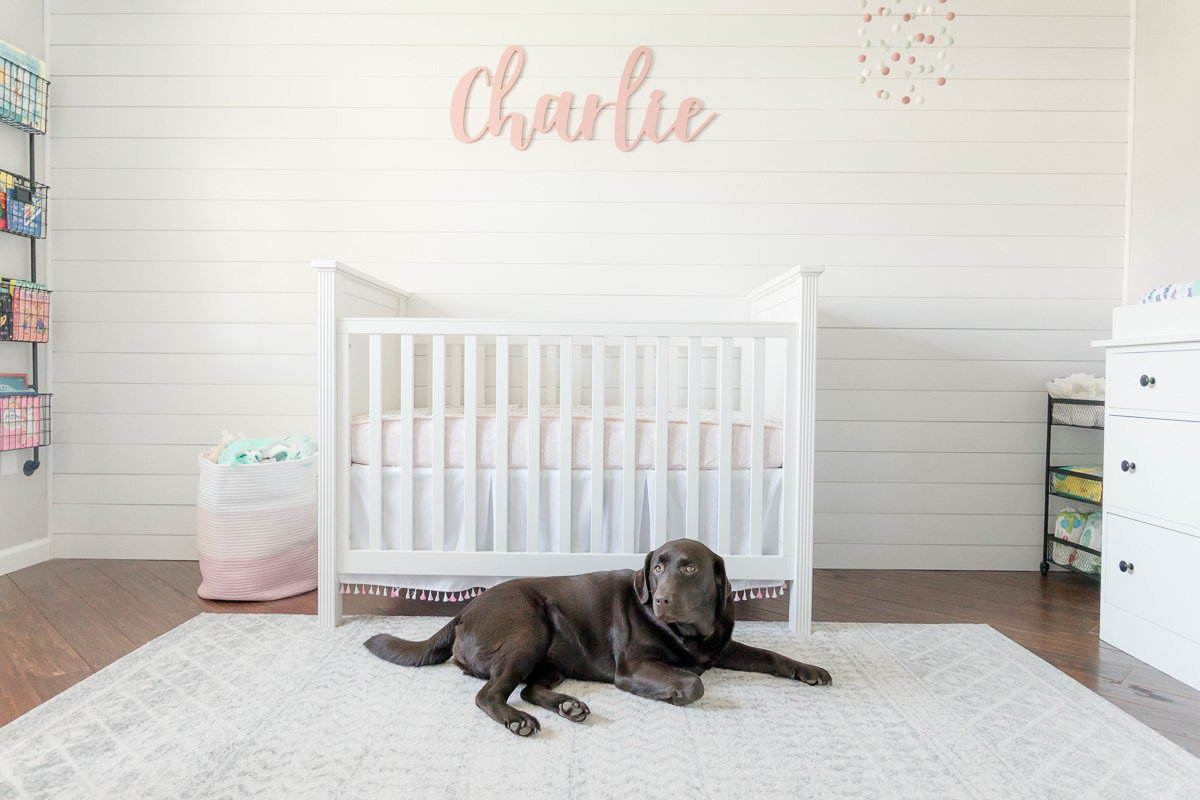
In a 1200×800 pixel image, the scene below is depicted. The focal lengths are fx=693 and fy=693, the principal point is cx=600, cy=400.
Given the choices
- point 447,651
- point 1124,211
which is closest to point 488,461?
point 447,651

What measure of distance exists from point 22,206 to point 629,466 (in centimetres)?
239

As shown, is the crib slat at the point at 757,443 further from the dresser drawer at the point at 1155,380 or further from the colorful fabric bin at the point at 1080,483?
the colorful fabric bin at the point at 1080,483

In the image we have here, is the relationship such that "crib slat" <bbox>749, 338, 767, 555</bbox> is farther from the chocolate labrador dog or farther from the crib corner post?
the crib corner post

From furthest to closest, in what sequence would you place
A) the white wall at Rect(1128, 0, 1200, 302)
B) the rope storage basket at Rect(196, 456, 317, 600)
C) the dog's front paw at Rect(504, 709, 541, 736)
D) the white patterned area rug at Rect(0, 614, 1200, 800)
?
1. the white wall at Rect(1128, 0, 1200, 302)
2. the rope storage basket at Rect(196, 456, 317, 600)
3. the dog's front paw at Rect(504, 709, 541, 736)
4. the white patterned area rug at Rect(0, 614, 1200, 800)

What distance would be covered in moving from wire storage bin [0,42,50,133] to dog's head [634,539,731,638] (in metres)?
2.70

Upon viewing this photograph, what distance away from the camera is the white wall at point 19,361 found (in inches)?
97.8

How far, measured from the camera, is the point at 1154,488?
170 cm

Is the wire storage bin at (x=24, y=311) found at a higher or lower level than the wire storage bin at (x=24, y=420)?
higher

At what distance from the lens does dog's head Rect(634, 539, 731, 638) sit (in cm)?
139

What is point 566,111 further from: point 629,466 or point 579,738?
point 579,738

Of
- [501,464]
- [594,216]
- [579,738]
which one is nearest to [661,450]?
[501,464]

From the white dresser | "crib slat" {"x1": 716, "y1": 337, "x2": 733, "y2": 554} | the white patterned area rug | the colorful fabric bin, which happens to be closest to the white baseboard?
the white patterned area rug

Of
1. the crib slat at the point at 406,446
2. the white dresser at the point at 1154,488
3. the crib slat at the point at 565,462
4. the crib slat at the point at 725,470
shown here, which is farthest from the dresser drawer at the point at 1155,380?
the crib slat at the point at 406,446

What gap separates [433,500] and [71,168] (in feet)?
6.87
